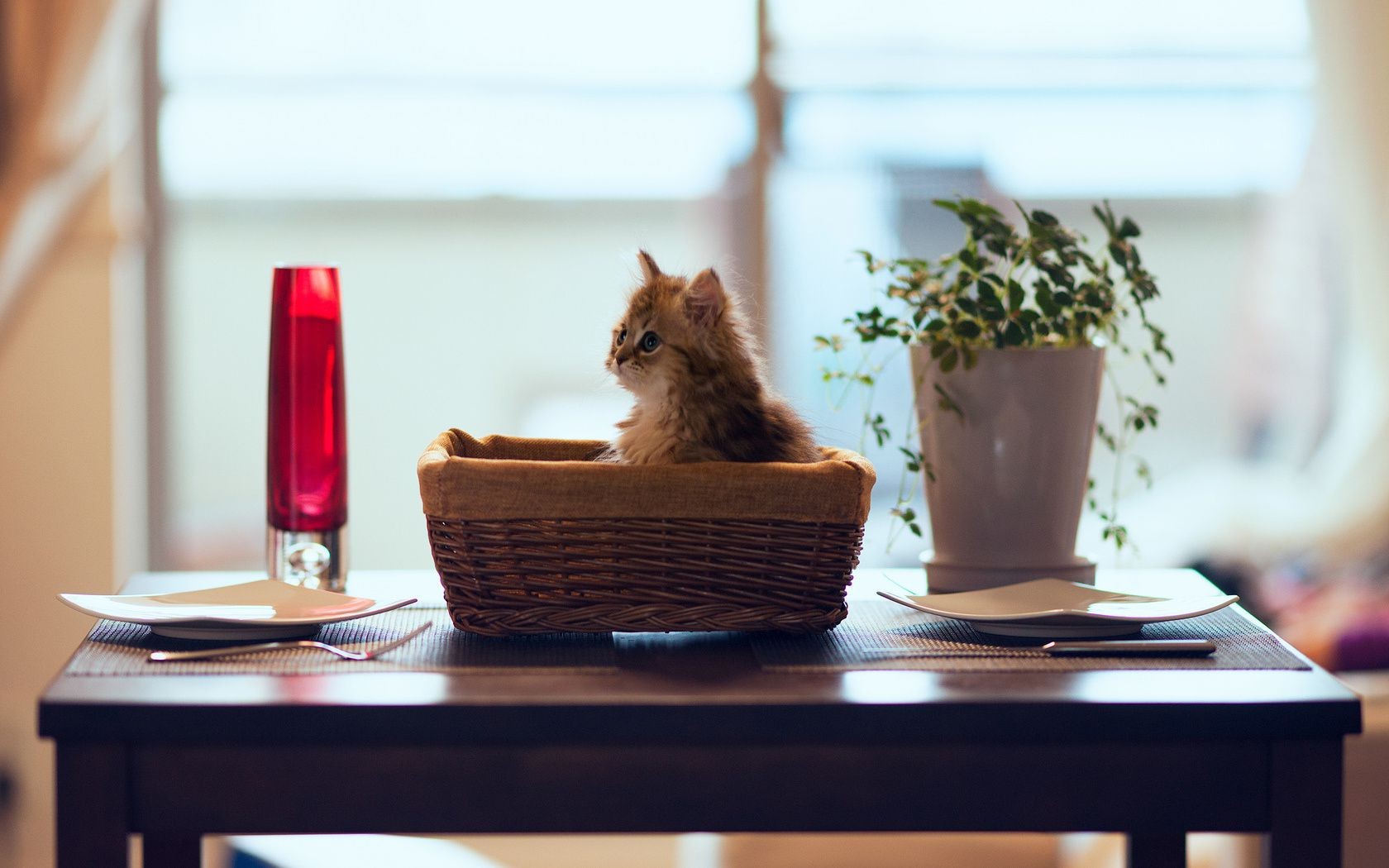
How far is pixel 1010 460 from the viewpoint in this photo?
117cm

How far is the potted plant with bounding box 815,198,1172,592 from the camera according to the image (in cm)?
116

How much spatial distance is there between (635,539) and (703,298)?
199 millimetres

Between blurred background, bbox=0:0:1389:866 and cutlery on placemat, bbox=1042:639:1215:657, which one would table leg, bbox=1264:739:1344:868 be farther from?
blurred background, bbox=0:0:1389:866

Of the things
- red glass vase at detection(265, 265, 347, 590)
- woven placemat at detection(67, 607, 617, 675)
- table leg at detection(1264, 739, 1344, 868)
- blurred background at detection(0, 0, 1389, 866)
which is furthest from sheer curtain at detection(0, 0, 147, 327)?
table leg at detection(1264, 739, 1344, 868)

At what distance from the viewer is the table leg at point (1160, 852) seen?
4.02ft

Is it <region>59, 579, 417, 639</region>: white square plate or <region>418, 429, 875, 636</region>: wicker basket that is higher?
<region>418, 429, 875, 636</region>: wicker basket

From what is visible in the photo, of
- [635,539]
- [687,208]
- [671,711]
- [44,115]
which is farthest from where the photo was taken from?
[687,208]

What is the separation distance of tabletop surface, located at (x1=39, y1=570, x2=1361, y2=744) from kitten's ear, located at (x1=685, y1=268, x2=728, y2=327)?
0.96ft

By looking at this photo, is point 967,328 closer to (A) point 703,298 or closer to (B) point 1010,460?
(B) point 1010,460

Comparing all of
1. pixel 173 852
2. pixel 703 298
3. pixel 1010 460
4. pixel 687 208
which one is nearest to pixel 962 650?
pixel 1010 460

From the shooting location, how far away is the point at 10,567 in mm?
2514

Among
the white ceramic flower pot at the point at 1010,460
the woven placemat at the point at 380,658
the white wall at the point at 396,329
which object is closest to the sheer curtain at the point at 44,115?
the white wall at the point at 396,329

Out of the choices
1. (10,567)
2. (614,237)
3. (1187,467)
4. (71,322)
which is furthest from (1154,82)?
(10,567)

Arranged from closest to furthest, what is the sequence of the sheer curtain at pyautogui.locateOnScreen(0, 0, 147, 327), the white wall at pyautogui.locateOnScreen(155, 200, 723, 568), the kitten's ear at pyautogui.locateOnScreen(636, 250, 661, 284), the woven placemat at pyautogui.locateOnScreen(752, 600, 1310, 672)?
the woven placemat at pyautogui.locateOnScreen(752, 600, 1310, 672) → the kitten's ear at pyautogui.locateOnScreen(636, 250, 661, 284) → the sheer curtain at pyautogui.locateOnScreen(0, 0, 147, 327) → the white wall at pyautogui.locateOnScreen(155, 200, 723, 568)
